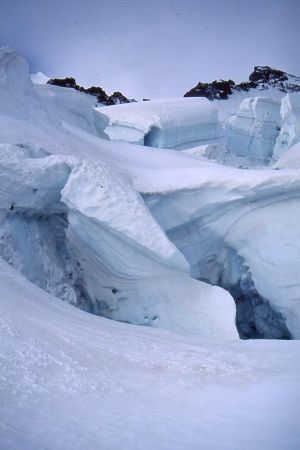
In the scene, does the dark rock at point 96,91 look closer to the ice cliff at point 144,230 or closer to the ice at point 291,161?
the ice at point 291,161

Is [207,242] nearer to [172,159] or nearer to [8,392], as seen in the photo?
[172,159]

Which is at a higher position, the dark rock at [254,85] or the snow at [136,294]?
the snow at [136,294]

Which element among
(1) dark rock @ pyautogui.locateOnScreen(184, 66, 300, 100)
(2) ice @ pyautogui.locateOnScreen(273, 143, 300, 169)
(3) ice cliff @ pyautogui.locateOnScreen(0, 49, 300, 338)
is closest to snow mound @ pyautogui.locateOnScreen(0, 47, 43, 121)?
(3) ice cliff @ pyautogui.locateOnScreen(0, 49, 300, 338)

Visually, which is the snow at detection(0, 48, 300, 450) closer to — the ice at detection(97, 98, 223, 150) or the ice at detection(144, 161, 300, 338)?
the ice at detection(144, 161, 300, 338)

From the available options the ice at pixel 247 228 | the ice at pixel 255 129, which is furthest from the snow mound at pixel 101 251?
the ice at pixel 255 129

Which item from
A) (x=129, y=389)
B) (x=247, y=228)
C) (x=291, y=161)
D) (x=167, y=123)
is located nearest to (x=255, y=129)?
(x=167, y=123)

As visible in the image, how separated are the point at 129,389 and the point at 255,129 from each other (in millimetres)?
12127

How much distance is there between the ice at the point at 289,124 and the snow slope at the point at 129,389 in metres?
9.87

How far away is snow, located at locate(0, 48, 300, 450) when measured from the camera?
121 centimetres

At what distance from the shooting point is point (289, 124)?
37.2ft

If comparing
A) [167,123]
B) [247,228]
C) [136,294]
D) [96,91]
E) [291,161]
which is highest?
[247,228]

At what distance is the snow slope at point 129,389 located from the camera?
1.11 m

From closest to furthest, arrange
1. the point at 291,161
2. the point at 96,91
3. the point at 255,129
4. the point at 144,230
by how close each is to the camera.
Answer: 1. the point at 144,230
2. the point at 291,161
3. the point at 255,129
4. the point at 96,91

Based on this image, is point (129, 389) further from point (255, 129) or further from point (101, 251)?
point (255, 129)
